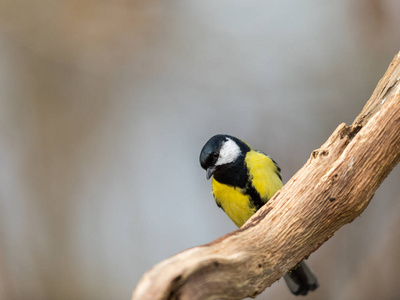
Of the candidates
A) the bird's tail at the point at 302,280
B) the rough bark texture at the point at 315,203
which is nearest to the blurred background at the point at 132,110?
the bird's tail at the point at 302,280

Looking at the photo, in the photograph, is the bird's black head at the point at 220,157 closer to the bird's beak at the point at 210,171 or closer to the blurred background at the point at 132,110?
the bird's beak at the point at 210,171

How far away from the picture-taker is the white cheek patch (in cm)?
228

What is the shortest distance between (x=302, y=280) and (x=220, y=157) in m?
0.93

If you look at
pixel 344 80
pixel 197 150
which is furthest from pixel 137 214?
→ pixel 344 80

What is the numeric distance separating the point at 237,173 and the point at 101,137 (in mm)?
1781

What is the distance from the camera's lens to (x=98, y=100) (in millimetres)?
3697

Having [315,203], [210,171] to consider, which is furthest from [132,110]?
[315,203]

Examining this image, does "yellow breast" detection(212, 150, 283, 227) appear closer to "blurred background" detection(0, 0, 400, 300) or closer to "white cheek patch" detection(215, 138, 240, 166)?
"white cheek patch" detection(215, 138, 240, 166)

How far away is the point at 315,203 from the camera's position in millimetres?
1401

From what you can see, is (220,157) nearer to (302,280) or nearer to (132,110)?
(302,280)

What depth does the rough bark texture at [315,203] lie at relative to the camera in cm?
129

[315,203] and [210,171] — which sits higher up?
[210,171]

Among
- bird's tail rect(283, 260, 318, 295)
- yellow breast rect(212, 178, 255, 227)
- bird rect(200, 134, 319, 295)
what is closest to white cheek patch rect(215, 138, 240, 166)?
bird rect(200, 134, 319, 295)

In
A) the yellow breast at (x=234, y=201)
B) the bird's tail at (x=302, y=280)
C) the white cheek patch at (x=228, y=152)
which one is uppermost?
the white cheek patch at (x=228, y=152)
